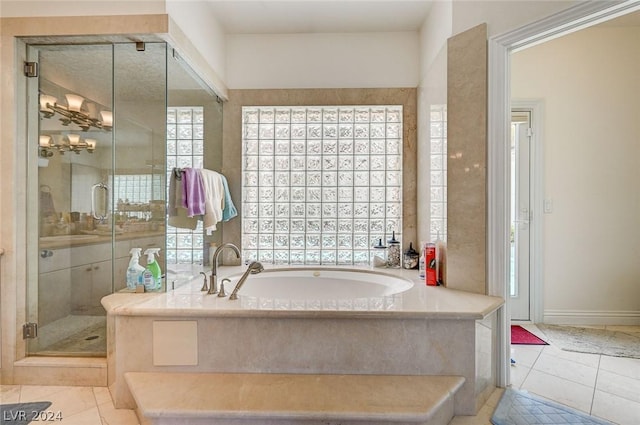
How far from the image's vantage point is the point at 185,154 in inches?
84.2

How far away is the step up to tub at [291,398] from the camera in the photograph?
1.21m

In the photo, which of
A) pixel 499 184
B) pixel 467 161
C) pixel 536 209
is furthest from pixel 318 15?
pixel 536 209

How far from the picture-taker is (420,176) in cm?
246

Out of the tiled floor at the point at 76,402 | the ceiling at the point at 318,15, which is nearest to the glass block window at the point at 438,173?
the ceiling at the point at 318,15

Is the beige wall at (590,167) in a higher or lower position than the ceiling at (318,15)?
lower

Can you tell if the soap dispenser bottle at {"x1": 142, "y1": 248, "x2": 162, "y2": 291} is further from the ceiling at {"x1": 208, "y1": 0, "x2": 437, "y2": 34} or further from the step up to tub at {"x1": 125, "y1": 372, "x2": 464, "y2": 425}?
the ceiling at {"x1": 208, "y1": 0, "x2": 437, "y2": 34}

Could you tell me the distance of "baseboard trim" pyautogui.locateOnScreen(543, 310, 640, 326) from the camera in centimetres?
257

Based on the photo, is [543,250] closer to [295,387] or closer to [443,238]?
[443,238]

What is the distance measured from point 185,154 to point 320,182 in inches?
42.3

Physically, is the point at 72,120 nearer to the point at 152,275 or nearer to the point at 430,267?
the point at 152,275

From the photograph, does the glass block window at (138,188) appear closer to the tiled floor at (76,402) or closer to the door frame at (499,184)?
the tiled floor at (76,402)

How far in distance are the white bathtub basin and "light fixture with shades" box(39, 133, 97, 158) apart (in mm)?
1437

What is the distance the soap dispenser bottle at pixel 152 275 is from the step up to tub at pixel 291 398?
1.59 feet

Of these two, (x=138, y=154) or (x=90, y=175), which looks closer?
(x=138, y=154)
